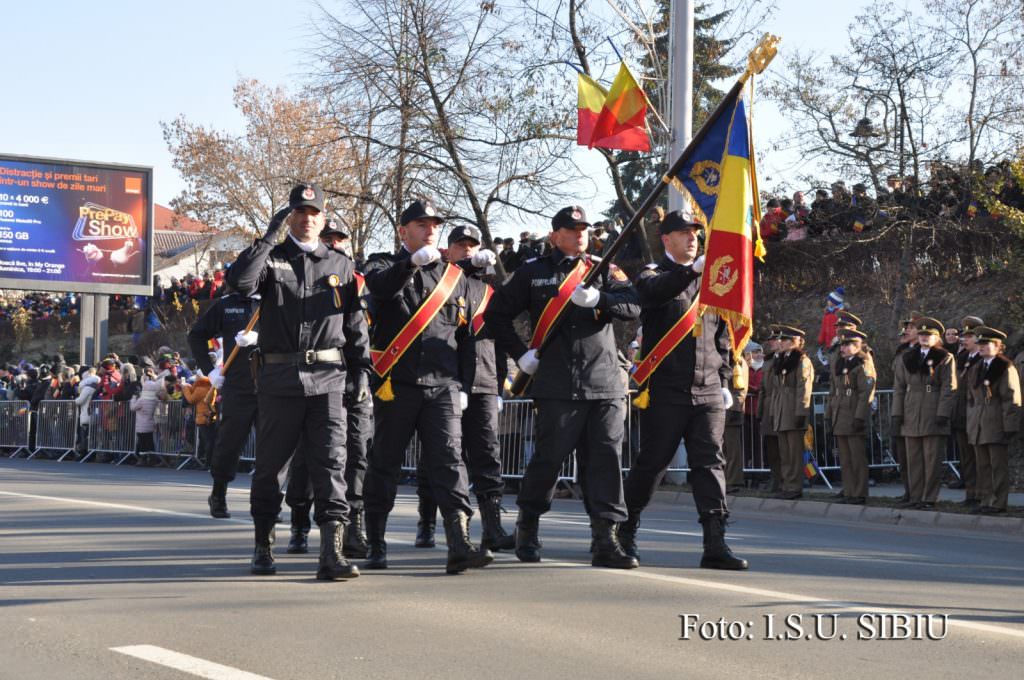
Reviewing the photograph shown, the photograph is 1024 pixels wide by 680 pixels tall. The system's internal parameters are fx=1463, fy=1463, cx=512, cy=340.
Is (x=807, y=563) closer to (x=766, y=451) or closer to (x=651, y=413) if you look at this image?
(x=651, y=413)

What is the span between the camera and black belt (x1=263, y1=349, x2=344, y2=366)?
26.2 feet

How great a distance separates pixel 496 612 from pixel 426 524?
289cm

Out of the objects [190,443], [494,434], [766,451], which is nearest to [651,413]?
[494,434]

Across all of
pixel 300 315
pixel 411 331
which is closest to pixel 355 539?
pixel 411 331

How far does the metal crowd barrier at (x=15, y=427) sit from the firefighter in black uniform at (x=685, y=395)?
23.7 m

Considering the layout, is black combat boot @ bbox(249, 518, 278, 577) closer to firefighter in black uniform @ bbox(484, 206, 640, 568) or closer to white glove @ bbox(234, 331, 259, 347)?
firefighter in black uniform @ bbox(484, 206, 640, 568)

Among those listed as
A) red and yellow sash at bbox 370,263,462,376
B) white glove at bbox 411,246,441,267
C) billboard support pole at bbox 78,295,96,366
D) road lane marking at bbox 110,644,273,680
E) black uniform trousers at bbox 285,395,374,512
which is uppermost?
billboard support pole at bbox 78,295,96,366

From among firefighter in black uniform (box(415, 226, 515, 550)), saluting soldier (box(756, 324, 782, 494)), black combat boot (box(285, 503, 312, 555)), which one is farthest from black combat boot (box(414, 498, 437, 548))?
saluting soldier (box(756, 324, 782, 494))

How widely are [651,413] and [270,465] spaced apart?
2.24 metres

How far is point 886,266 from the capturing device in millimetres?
24406

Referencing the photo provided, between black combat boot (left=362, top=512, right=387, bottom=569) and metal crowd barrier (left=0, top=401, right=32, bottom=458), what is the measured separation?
2297cm

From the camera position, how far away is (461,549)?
26.9 ft

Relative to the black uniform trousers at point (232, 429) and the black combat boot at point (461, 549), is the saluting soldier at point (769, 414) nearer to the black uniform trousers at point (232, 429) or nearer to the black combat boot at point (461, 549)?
the black uniform trousers at point (232, 429)

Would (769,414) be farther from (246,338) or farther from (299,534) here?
(299,534)
